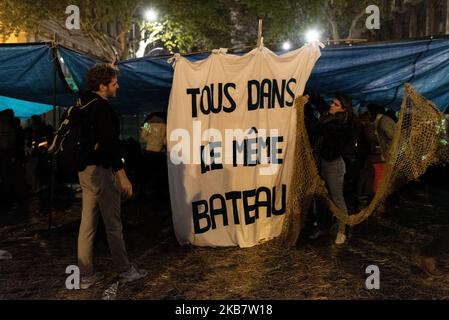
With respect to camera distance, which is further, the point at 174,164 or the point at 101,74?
the point at 174,164

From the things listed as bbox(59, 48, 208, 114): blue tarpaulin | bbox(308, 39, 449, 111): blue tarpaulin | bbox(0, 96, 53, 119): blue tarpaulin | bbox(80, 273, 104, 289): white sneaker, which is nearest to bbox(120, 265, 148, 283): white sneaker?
bbox(80, 273, 104, 289): white sneaker

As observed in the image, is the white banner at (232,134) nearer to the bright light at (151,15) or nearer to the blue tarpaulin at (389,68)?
the blue tarpaulin at (389,68)

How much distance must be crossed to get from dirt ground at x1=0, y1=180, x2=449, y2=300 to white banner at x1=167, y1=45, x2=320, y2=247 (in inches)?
22.1

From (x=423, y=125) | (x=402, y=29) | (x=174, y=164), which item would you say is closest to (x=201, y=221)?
(x=174, y=164)

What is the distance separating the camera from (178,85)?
5.71 m

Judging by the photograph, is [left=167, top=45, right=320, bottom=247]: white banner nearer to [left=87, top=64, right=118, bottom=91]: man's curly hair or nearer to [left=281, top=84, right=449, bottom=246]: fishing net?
[left=281, top=84, right=449, bottom=246]: fishing net

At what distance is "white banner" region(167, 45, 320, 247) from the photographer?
5.65m

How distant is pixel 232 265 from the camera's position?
16.8ft

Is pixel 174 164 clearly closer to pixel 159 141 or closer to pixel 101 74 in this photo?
pixel 101 74

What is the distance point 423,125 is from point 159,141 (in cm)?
517

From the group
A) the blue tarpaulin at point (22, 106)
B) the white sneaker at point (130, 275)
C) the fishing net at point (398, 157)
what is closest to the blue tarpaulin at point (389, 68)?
the fishing net at point (398, 157)

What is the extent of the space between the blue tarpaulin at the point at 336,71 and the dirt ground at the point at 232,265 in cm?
216

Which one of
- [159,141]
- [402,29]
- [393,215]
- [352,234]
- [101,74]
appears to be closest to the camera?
[101,74]
